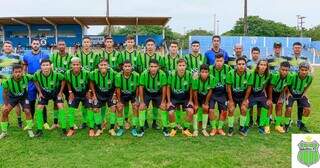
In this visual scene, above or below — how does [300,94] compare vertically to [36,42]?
below

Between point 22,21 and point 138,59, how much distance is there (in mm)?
27374

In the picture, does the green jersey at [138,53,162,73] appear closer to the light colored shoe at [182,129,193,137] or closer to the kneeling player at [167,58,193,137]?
the kneeling player at [167,58,193,137]

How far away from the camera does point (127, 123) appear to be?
762 cm

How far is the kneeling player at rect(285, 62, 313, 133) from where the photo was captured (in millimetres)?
7239

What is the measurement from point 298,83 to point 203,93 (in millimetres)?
1661

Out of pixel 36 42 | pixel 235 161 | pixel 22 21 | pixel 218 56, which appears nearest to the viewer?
pixel 235 161

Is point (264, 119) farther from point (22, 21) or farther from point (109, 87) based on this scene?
point (22, 21)

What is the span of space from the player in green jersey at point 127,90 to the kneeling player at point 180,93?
565 millimetres

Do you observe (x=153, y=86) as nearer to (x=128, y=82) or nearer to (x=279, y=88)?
(x=128, y=82)

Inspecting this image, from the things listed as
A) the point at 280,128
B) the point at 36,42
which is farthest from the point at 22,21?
the point at 280,128

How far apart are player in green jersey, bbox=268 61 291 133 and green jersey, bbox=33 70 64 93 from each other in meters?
3.56

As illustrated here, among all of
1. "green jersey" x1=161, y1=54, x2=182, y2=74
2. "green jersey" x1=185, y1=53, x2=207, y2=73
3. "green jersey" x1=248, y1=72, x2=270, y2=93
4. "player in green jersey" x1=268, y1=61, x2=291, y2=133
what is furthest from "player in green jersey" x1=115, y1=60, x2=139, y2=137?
"player in green jersey" x1=268, y1=61, x2=291, y2=133

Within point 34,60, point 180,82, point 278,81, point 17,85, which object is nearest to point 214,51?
point 180,82

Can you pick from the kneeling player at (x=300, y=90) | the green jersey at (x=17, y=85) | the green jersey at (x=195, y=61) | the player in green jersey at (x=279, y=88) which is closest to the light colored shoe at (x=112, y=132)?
the green jersey at (x=17, y=85)
